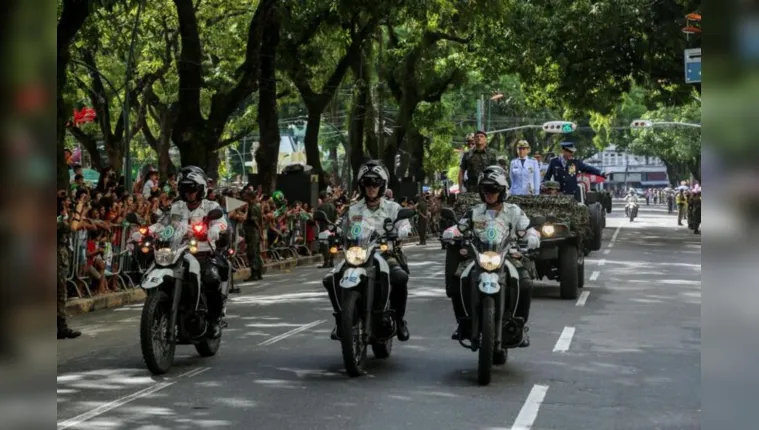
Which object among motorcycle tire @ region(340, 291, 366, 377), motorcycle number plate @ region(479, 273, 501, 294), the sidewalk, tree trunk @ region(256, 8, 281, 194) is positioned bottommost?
the sidewalk

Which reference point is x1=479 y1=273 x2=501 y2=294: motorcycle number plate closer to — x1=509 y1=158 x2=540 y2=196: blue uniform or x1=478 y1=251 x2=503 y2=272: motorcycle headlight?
x1=478 y1=251 x2=503 y2=272: motorcycle headlight

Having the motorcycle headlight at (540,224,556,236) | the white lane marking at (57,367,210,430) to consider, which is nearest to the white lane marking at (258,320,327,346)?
the white lane marking at (57,367,210,430)

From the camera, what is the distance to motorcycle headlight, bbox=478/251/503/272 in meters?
8.62

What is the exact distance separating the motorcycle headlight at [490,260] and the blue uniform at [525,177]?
702cm

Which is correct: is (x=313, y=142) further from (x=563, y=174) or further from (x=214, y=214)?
(x=214, y=214)

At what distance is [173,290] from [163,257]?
12.4 inches

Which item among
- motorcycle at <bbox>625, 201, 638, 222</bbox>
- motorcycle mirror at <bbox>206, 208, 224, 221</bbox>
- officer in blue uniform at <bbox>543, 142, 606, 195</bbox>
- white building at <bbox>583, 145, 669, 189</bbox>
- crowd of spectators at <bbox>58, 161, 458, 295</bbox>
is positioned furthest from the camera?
white building at <bbox>583, 145, 669, 189</bbox>

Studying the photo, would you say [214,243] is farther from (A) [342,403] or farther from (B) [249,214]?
(B) [249,214]

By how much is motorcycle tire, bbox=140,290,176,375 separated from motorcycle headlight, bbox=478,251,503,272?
2.87 metres

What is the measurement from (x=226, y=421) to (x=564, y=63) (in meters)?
26.8

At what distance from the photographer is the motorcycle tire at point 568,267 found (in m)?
15.0

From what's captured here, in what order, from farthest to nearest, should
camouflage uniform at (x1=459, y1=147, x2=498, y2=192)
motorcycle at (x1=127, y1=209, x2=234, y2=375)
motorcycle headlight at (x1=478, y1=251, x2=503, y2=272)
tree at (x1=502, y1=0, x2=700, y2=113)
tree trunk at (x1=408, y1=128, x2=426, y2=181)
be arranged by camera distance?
tree trunk at (x1=408, y1=128, x2=426, y2=181), tree at (x1=502, y1=0, x2=700, y2=113), camouflage uniform at (x1=459, y1=147, x2=498, y2=192), motorcycle at (x1=127, y1=209, x2=234, y2=375), motorcycle headlight at (x1=478, y1=251, x2=503, y2=272)
